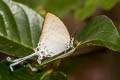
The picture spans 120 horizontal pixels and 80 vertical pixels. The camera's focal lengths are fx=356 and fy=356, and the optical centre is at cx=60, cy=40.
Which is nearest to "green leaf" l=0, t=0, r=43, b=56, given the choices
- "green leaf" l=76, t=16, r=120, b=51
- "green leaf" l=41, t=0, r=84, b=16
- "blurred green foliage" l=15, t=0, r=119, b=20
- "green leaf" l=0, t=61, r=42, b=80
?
"green leaf" l=0, t=61, r=42, b=80

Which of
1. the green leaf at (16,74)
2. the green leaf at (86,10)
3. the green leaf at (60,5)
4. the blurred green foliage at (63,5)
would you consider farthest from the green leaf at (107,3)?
the green leaf at (16,74)

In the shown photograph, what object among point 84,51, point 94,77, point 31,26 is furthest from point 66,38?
point 94,77

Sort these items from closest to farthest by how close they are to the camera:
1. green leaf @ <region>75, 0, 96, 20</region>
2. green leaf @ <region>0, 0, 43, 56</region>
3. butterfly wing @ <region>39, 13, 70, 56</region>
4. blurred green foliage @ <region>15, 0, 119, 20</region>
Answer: butterfly wing @ <region>39, 13, 70, 56</region>
green leaf @ <region>0, 0, 43, 56</region>
green leaf @ <region>75, 0, 96, 20</region>
blurred green foliage @ <region>15, 0, 119, 20</region>

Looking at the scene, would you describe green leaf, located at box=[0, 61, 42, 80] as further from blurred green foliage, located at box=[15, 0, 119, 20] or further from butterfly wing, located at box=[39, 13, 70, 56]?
blurred green foliage, located at box=[15, 0, 119, 20]

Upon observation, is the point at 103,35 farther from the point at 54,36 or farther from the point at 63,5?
the point at 63,5

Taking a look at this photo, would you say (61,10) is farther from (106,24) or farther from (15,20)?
(106,24)

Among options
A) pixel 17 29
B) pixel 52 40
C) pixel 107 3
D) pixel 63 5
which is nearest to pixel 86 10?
pixel 107 3
